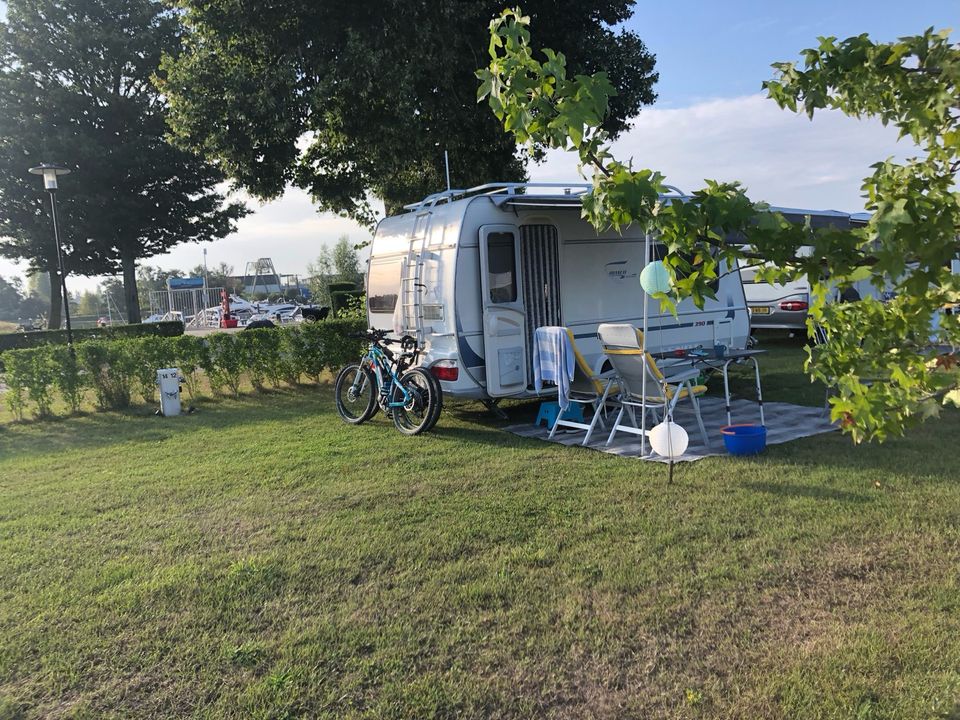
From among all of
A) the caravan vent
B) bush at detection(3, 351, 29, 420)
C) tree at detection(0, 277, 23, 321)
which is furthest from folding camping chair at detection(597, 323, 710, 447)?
tree at detection(0, 277, 23, 321)

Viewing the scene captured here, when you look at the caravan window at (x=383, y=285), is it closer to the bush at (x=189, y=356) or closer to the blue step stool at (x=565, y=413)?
the blue step stool at (x=565, y=413)

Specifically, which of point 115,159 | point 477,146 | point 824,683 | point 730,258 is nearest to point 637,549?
point 824,683

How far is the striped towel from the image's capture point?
6.79 meters

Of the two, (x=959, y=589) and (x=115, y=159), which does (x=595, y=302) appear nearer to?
(x=959, y=589)

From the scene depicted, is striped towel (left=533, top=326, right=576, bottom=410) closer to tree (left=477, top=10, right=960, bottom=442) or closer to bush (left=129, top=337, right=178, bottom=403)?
tree (left=477, top=10, right=960, bottom=442)

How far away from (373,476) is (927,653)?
12.6ft

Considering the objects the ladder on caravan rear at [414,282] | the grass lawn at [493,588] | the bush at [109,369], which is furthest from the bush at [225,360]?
the grass lawn at [493,588]

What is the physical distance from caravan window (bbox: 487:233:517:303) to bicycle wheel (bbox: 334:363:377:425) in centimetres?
173

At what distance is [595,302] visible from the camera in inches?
319

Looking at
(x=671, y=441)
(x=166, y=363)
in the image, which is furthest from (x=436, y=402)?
(x=166, y=363)

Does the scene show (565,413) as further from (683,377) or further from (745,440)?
(745,440)


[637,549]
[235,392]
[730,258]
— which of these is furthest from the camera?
[235,392]

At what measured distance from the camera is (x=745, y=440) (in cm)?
567

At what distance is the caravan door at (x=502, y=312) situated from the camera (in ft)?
23.3
